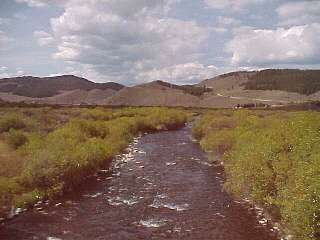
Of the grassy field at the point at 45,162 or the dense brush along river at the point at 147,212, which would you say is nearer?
the dense brush along river at the point at 147,212

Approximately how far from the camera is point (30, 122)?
156 feet

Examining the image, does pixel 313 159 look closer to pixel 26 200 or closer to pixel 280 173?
pixel 280 173

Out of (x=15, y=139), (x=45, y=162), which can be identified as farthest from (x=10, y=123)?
(x=45, y=162)

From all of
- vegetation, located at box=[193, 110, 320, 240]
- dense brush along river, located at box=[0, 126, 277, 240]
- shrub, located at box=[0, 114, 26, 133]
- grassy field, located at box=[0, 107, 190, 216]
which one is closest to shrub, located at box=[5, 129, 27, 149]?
grassy field, located at box=[0, 107, 190, 216]

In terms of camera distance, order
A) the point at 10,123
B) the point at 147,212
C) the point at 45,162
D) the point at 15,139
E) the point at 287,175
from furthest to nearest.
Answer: the point at 10,123
the point at 15,139
the point at 45,162
the point at 147,212
the point at 287,175

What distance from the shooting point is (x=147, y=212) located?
24297 millimetres

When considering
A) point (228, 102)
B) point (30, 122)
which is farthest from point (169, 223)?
point (228, 102)

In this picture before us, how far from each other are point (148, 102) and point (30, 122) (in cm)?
14890

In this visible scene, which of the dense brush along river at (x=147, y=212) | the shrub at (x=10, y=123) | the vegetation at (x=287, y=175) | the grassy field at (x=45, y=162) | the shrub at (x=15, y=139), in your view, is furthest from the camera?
the shrub at (x=10, y=123)

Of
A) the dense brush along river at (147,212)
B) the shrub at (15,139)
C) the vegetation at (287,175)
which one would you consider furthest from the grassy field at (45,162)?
the vegetation at (287,175)

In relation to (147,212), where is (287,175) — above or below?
above

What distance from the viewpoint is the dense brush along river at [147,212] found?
69.5 ft

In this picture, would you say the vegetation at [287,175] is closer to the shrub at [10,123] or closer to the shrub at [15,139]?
the shrub at [15,139]

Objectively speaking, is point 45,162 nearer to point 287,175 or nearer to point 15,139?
point 15,139
